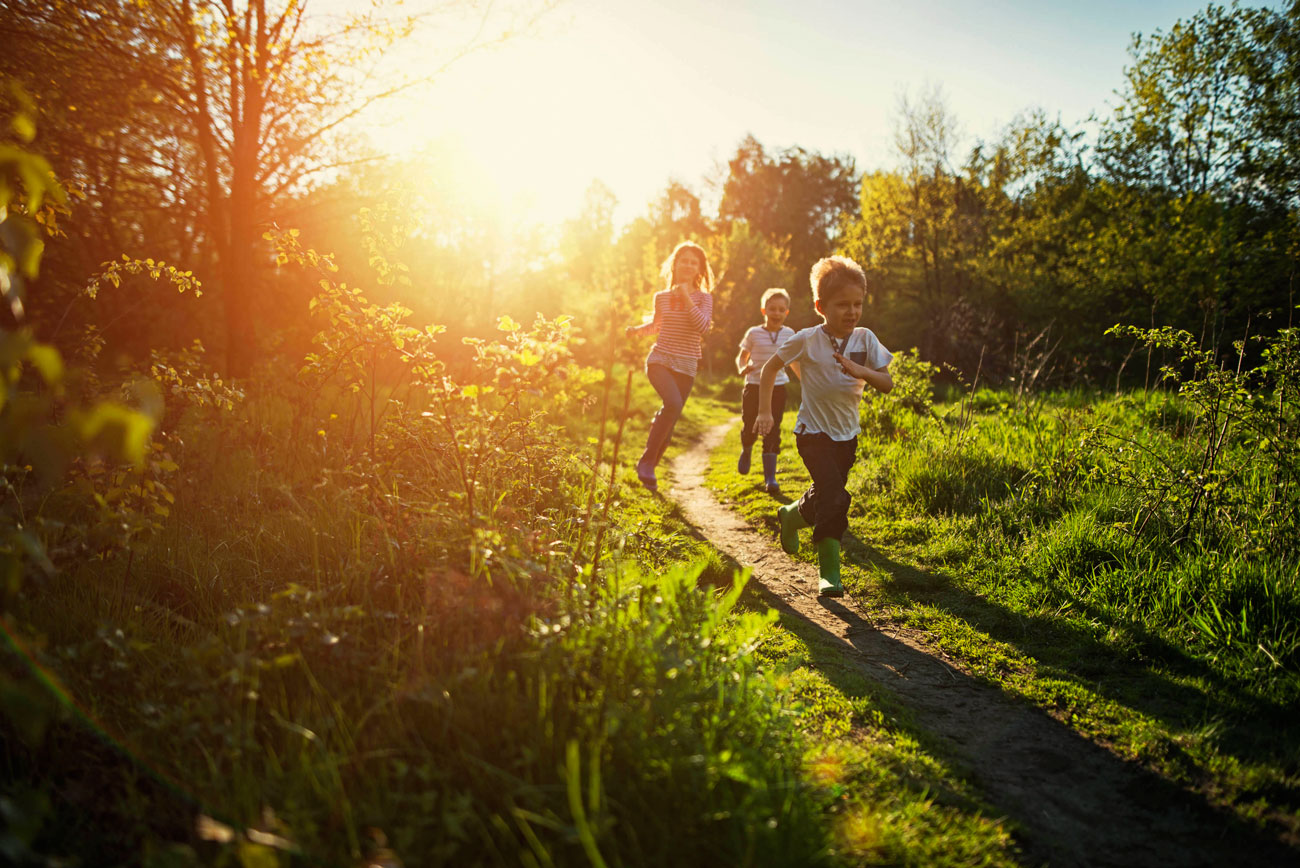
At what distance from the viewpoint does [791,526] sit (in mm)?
5055

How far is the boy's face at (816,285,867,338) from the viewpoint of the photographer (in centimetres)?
437

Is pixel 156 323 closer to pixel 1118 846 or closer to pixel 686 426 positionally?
pixel 686 426

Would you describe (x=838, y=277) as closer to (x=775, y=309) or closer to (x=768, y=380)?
(x=768, y=380)

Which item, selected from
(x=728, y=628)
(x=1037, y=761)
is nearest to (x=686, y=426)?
(x=728, y=628)

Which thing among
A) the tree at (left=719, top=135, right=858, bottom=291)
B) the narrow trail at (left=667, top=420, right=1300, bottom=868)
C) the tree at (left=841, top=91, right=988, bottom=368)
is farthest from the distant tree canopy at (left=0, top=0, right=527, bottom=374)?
the tree at (left=719, top=135, right=858, bottom=291)

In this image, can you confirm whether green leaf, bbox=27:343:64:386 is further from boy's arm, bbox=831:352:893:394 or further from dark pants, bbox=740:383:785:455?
dark pants, bbox=740:383:785:455

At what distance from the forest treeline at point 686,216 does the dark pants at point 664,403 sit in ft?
9.14

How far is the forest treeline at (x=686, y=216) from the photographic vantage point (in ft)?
21.1

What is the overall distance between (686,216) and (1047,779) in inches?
1727

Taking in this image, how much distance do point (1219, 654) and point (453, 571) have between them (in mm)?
3625

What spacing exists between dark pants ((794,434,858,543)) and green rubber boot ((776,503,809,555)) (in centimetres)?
37

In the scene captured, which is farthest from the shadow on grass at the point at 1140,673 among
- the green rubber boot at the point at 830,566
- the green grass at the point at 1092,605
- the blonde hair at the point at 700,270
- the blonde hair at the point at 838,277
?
the blonde hair at the point at 700,270

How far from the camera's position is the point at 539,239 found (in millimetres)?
23828

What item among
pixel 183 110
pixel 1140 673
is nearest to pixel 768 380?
pixel 1140 673
